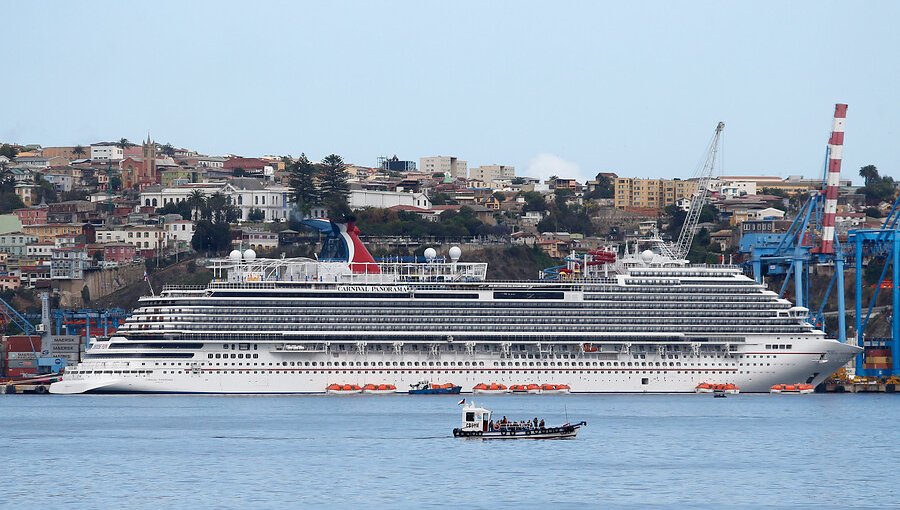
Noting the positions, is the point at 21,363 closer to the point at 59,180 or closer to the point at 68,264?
the point at 68,264

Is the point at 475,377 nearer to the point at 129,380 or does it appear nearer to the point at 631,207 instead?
the point at 129,380

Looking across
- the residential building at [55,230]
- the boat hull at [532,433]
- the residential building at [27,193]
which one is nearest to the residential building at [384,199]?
the residential building at [55,230]

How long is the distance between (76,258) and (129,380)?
63.4 m

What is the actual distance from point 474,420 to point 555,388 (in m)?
25.4

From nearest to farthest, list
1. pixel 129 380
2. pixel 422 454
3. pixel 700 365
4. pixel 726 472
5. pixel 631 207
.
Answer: pixel 726 472 → pixel 422 454 → pixel 129 380 → pixel 700 365 → pixel 631 207

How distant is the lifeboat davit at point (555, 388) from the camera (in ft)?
306

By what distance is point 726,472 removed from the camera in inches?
2267

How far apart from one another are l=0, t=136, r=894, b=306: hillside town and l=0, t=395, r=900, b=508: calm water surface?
65.2 m

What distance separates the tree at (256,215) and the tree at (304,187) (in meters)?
3.62

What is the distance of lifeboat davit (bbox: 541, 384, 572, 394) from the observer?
3671 inches

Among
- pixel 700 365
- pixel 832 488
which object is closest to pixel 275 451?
pixel 832 488

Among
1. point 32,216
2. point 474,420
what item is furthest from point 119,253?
point 474,420

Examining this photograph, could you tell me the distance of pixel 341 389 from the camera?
9188 cm

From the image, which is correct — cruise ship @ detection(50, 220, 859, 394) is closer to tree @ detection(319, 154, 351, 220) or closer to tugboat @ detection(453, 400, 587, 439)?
tugboat @ detection(453, 400, 587, 439)
